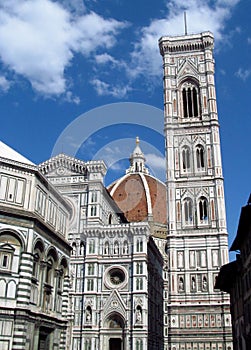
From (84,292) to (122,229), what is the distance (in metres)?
7.31

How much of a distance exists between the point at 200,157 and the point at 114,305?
18.6 meters

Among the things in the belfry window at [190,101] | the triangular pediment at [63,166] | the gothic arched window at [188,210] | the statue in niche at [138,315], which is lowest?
the statue in niche at [138,315]

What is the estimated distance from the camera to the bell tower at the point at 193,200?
40188mm

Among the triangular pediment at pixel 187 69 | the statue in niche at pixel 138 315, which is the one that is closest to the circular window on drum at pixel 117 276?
the statue in niche at pixel 138 315

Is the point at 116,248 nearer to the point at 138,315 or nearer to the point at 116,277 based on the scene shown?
the point at 116,277

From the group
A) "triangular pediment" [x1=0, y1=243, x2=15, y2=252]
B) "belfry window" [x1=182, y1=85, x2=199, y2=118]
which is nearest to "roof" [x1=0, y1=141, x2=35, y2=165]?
"triangular pediment" [x1=0, y1=243, x2=15, y2=252]

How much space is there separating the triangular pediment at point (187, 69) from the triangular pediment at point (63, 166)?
53.7 feet

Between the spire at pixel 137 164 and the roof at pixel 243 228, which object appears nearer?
the roof at pixel 243 228

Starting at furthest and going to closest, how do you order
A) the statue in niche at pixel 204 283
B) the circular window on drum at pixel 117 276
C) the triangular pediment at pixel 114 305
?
the circular window on drum at pixel 117 276 < the statue in niche at pixel 204 283 < the triangular pediment at pixel 114 305

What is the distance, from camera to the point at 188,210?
1789 inches

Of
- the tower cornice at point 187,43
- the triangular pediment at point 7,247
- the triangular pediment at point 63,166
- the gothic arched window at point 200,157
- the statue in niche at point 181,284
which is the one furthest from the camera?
the tower cornice at point 187,43

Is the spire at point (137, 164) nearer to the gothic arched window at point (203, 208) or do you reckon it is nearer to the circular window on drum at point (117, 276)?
the gothic arched window at point (203, 208)

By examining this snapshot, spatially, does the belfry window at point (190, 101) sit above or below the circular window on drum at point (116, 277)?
A: above

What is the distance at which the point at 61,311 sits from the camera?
24359mm
